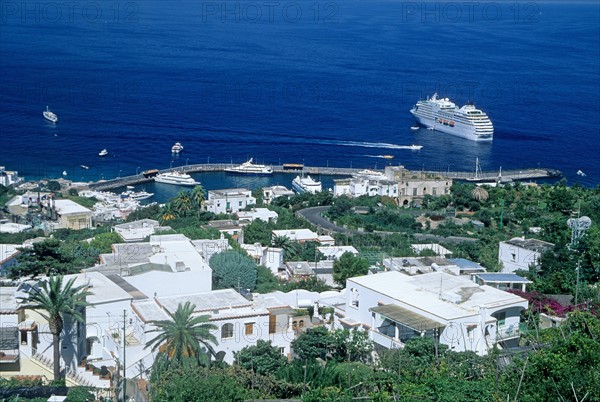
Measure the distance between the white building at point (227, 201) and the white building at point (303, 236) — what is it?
8.53 m

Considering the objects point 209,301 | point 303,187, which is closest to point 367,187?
point 303,187

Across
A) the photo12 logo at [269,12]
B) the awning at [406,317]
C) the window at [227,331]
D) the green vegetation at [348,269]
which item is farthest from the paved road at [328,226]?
the photo12 logo at [269,12]

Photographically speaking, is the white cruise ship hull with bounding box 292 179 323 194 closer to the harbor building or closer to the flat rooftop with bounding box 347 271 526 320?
the harbor building

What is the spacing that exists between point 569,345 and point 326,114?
45770mm

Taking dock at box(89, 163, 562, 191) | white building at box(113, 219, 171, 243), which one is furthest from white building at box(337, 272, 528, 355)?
dock at box(89, 163, 562, 191)

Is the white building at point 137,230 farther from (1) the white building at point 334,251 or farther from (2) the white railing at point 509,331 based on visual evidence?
(2) the white railing at point 509,331

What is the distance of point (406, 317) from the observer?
13648 mm

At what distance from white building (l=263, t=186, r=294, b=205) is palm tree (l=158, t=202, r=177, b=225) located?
5633mm

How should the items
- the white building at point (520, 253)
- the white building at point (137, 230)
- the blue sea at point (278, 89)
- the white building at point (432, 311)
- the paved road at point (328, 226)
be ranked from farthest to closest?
the blue sea at point (278, 89), the paved road at point (328, 226), the white building at point (137, 230), the white building at point (520, 253), the white building at point (432, 311)

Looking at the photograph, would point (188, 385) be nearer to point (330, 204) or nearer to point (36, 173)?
point (330, 204)

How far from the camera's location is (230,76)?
67500mm

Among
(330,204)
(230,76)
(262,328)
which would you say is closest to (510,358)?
(262,328)

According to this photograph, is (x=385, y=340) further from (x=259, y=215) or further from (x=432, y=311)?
(x=259, y=215)

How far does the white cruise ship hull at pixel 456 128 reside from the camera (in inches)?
2014
